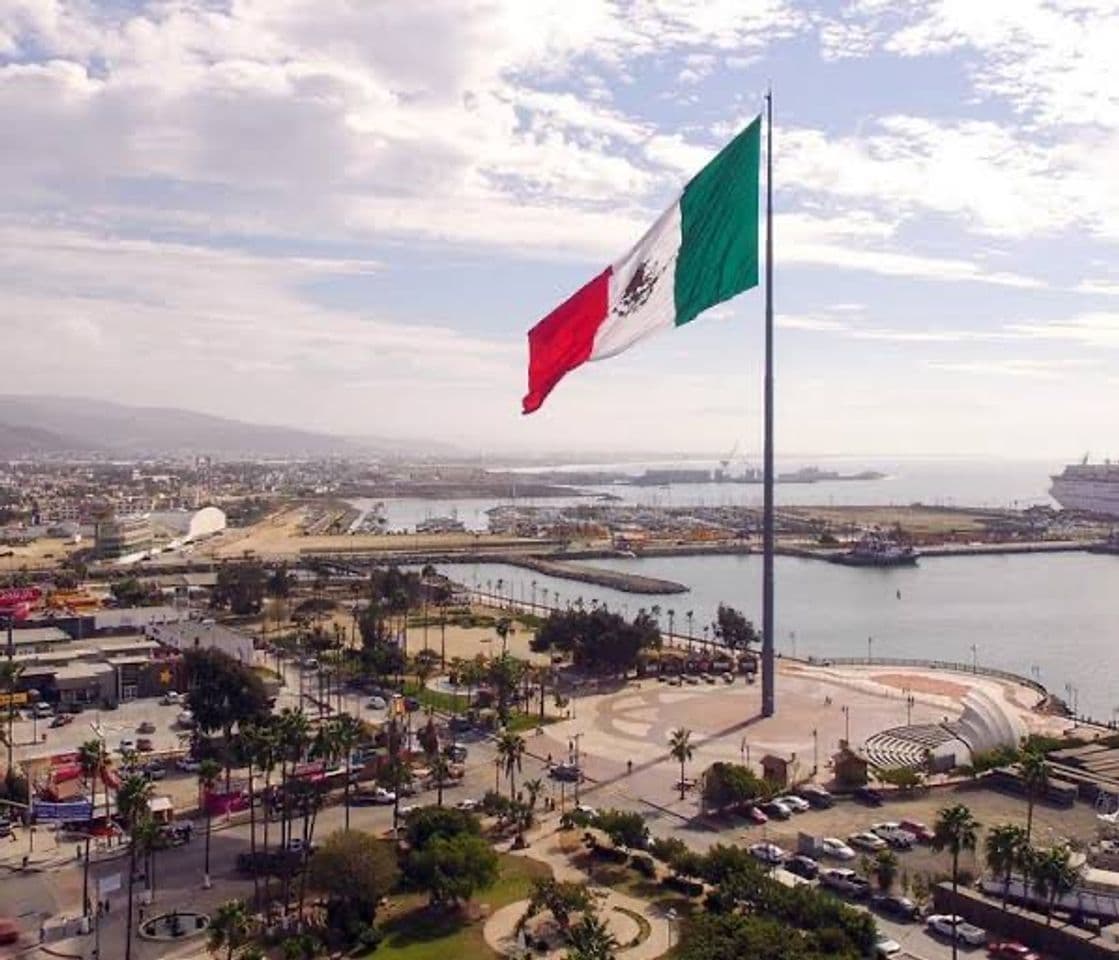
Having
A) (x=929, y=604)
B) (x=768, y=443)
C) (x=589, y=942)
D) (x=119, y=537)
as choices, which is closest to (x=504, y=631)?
(x=768, y=443)

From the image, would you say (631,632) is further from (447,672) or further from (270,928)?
(270,928)

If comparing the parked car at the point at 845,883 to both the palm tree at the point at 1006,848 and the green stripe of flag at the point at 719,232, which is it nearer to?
the palm tree at the point at 1006,848

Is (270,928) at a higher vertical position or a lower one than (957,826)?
lower

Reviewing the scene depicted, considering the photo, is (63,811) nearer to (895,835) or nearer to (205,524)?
(895,835)

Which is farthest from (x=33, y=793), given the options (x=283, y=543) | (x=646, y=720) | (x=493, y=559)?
(x=283, y=543)

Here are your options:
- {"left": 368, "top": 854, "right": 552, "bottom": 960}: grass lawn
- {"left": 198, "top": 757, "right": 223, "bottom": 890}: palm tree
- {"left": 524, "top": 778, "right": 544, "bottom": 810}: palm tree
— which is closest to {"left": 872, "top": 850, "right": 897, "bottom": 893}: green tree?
{"left": 368, "top": 854, "right": 552, "bottom": 960}: grass lawn
